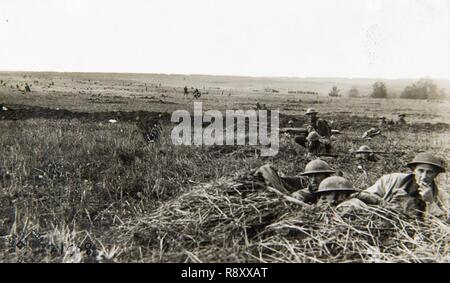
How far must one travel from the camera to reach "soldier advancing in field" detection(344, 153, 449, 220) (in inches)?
185

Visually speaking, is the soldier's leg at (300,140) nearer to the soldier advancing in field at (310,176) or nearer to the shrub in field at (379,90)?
the soldier advancing in field at (310,176)

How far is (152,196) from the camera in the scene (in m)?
6.08

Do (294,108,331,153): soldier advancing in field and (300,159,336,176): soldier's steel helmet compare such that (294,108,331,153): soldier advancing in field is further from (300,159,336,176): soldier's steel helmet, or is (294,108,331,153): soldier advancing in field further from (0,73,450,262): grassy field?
(300,159,336,176): soldier's steel helmet

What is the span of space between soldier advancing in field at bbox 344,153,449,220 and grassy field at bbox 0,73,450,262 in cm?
30

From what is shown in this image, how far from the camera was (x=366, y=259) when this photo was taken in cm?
402

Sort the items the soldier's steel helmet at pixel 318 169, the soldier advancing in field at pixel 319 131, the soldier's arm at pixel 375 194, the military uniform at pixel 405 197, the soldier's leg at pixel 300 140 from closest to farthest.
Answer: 1. the military uniform at pixel 405 197
2. the soldier's arm at pixel 375 194
3. the soldier's steel helmet at pixel 318 169
4. the soldier advancing in field at pixel 319 131
5. the soldier's leg at pixel 300 140

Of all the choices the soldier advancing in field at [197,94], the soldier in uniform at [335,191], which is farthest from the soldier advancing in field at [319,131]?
the soldier advancing in field at [197,94]

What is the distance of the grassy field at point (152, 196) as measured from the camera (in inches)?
165

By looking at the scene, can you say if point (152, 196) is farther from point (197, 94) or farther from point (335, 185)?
point (197, 94)

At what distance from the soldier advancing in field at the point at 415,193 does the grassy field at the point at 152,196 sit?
30 centimetres

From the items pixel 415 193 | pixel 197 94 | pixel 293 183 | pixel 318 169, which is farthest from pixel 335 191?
pixel 197 94

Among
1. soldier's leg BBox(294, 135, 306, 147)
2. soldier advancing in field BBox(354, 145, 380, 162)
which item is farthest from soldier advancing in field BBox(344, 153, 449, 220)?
soldier's leg BBox(294, 135, 306, 147)

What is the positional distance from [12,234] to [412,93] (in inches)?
879
